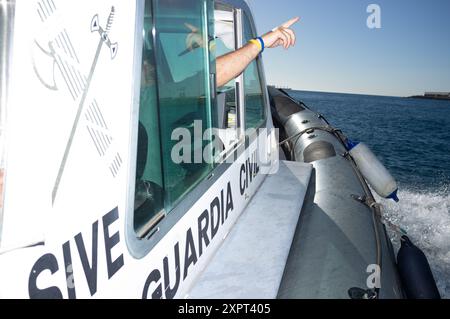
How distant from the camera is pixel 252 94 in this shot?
8.48ft

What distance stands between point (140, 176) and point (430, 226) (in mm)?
5812

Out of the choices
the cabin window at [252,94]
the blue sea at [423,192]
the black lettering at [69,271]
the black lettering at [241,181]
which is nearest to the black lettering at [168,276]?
the black lettering at [69,271]

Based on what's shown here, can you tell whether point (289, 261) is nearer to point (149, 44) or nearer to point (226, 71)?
point (226, 71)

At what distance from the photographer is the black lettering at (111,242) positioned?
2.98ft

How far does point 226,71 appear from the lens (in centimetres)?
198

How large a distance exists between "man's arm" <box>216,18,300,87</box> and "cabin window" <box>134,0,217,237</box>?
0.30 meters

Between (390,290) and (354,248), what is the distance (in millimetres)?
312

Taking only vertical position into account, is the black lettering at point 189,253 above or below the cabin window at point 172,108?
below

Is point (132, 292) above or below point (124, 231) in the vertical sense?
below

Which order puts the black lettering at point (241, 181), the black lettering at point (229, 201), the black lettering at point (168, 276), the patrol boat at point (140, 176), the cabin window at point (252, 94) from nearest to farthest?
the patrol boat at point (140, 176), the black lettering at point (168, 276), the black lettering at point (229, 201), the black lettering at point (241, 181), the cabin window at point (252, 94)

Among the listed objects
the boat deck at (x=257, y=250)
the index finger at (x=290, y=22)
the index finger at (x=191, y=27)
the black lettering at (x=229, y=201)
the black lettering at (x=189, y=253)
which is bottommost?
the boat deck at (x=257, y=250)

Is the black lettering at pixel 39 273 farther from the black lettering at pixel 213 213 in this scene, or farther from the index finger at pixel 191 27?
the index finger at pixel 191 27

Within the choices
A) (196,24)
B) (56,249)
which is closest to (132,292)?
(56,249)
